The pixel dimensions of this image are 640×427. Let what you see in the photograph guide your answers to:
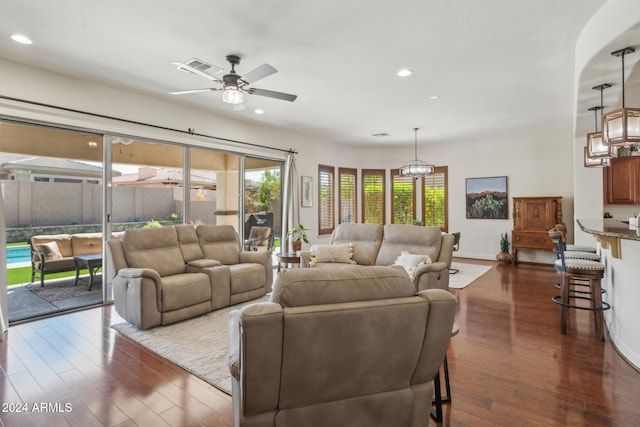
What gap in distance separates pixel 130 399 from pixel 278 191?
5.13m

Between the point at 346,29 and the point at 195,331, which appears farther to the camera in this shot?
the point at 195,331

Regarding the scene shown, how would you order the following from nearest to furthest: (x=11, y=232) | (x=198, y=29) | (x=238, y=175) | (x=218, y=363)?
(x=218, y=363), (x=198, y=29), (x=11, y=232), (x=238, y=175)

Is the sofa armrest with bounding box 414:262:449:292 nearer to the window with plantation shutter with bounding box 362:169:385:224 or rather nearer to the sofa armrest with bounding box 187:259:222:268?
the sofa armrest with bounding box 187:259:222:268

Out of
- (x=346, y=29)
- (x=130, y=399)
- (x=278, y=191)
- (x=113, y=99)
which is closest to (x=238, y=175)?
(x=278, y=191)

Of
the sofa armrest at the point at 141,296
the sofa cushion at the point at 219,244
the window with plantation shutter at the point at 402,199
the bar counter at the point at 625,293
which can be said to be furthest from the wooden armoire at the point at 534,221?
the sofa armrest at the point at 141,296

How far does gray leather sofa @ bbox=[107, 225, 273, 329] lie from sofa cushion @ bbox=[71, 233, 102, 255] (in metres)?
0.70

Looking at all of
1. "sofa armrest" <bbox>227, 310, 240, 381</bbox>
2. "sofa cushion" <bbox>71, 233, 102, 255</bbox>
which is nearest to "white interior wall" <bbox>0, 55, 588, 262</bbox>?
"sofa cushion" <bbox>71, 233, 102, 255</bbox>

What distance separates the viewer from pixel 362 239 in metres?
4.96

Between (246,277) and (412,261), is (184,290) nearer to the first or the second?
(246,277)

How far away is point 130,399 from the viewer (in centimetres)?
225

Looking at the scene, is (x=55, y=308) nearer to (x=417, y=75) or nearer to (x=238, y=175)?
(x=238, y=175)

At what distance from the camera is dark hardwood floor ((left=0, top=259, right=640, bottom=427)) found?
2.06 metres

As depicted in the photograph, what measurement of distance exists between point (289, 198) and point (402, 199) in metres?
3.58

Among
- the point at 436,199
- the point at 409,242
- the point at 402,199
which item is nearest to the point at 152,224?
the point at 409,242
